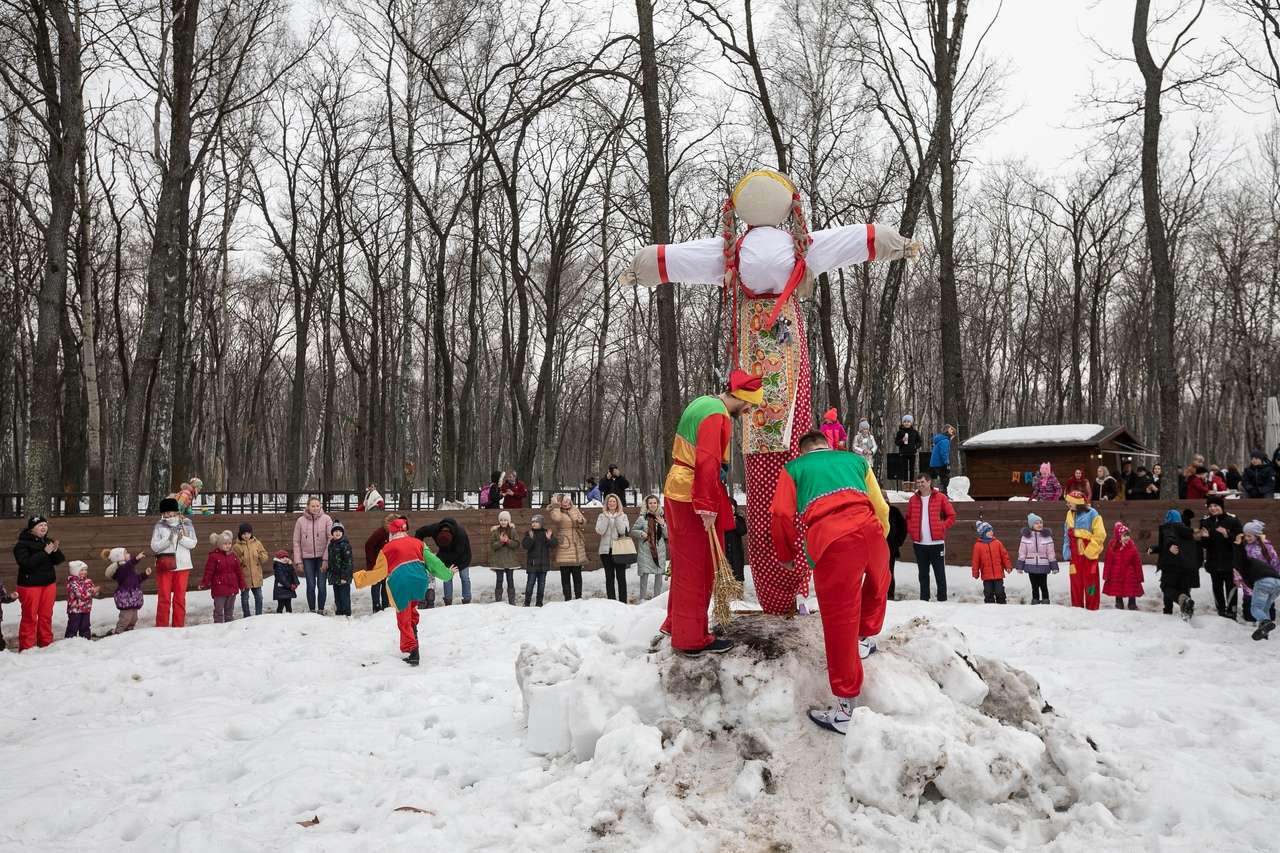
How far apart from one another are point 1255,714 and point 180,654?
9.29 m

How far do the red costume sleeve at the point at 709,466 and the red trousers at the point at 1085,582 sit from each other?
7849 millimetres

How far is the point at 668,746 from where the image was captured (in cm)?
441

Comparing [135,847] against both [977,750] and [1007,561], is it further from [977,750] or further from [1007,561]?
[1007,561]

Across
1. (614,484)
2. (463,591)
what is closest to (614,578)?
(463,591)

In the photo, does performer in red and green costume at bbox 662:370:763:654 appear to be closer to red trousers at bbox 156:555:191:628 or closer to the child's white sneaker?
the child's white sneaker

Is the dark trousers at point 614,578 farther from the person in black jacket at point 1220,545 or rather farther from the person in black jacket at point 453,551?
the person in black jacket at point 1220,545

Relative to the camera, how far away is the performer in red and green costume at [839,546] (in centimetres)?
436

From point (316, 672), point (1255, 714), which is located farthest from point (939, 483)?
point (316, 672)

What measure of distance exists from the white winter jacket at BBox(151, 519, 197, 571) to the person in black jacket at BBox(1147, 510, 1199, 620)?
11997 millimetres

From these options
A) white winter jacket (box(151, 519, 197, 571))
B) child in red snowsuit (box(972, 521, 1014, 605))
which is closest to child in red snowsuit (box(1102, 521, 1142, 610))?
child in red snowsuit (box(972, 521, 1014, 605))

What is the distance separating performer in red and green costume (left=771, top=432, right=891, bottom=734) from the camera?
4359 mm

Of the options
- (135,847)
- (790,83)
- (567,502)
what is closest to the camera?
(135,847)

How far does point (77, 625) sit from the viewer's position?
9.88 metres

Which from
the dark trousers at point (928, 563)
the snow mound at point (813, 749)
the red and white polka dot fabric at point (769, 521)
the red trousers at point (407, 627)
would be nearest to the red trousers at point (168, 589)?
the red trousers at point (407, 627)
